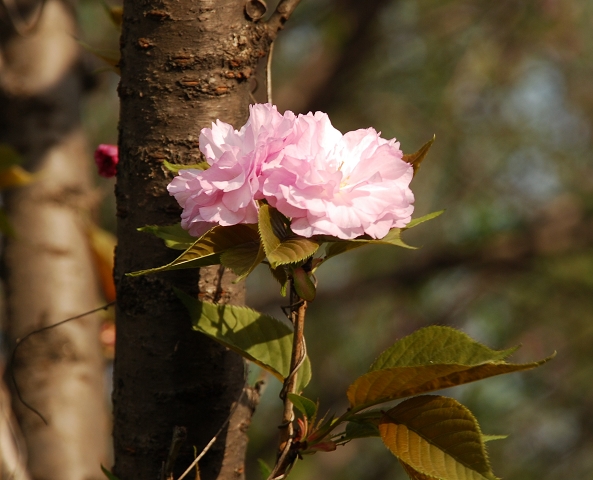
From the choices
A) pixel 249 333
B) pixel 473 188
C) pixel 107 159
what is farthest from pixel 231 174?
pixel 473 188

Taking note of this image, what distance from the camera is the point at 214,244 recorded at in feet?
1.60

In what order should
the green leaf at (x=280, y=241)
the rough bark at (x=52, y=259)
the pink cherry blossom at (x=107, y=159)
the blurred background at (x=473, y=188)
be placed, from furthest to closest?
the blurred background at (x=473, y=188), the rough bark at (x=52, y=259), the pink cherry blossom at (x=107, y=159), the green leaf at (x=280, y=241)

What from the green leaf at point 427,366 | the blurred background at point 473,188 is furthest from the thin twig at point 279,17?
the blurred background at point 473,188

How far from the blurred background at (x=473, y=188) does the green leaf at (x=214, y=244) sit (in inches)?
95.3

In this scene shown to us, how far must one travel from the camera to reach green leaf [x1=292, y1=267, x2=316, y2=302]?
494mm

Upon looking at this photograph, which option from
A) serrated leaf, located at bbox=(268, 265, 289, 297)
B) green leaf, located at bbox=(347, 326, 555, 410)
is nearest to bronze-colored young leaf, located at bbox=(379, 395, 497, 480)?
green leaf, located at bbox=(347, 326, 555, 410)

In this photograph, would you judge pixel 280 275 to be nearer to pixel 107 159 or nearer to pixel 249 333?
pixel 249 333

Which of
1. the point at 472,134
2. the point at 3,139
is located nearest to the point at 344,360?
the point at 472,134

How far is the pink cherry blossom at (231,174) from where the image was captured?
0.47 metres

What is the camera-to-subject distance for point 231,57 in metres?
0.62

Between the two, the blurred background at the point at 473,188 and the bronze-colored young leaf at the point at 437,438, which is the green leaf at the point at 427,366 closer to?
the bronze-colored young leaf at the point at 437,438

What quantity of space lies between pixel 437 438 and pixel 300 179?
0.21 meters

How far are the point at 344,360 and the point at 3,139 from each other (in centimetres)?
281

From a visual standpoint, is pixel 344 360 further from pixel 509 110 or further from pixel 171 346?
pixel 171 346
